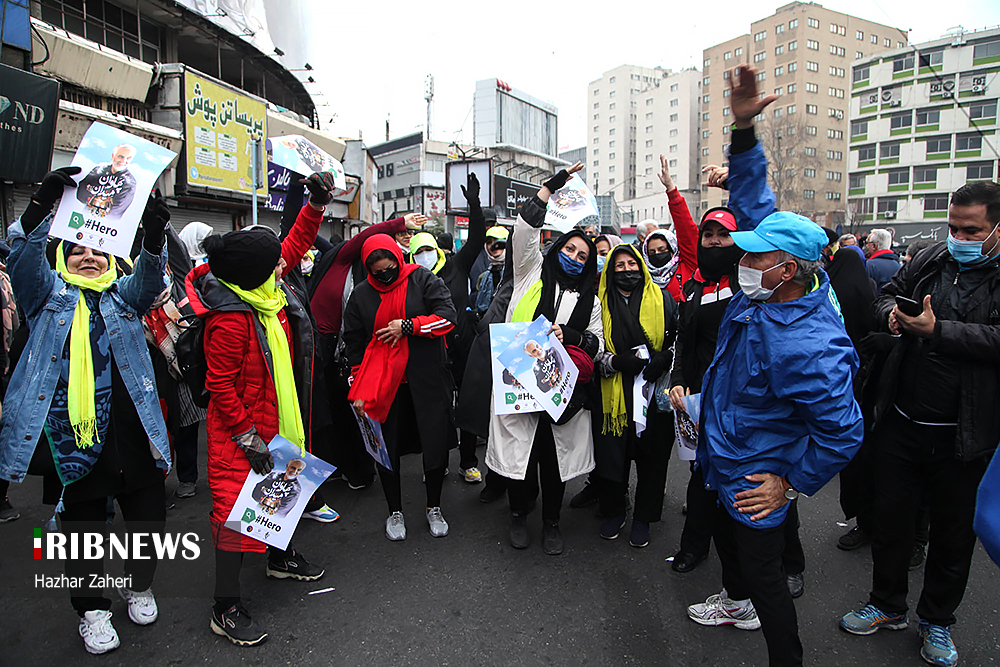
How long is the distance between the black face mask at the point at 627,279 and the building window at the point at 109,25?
561 inches

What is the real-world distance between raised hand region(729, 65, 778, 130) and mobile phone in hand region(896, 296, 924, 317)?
3.61 ft

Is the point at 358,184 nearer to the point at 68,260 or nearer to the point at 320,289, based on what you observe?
the point at 320,289

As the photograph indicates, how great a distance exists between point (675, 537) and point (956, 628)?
1547mm

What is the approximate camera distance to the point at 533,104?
6016cm

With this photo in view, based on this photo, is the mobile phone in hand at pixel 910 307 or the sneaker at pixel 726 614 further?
the sneaker at pixel 726 614

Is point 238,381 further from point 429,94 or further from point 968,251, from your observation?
point 429,94

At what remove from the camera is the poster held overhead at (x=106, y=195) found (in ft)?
8.34

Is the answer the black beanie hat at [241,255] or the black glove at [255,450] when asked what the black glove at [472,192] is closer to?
the black beanie hat at [241,255]

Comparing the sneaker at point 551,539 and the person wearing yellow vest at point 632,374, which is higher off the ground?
the person wearing yellow vest at point 632,374

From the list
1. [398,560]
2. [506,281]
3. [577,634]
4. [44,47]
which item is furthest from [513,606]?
[44,47]

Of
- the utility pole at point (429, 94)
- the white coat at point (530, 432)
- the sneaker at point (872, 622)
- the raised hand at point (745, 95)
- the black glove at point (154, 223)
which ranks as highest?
the utility pole at point (429, 94)

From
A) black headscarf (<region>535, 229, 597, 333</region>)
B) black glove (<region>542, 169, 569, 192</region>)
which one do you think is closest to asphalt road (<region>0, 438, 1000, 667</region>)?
black headscarf (<region>535, 229, 597, 333</region>)

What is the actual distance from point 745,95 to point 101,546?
381 centimetres

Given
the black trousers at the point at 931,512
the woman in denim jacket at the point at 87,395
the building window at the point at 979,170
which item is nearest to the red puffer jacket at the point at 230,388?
the woman in denim jacket at the point at 87,395
